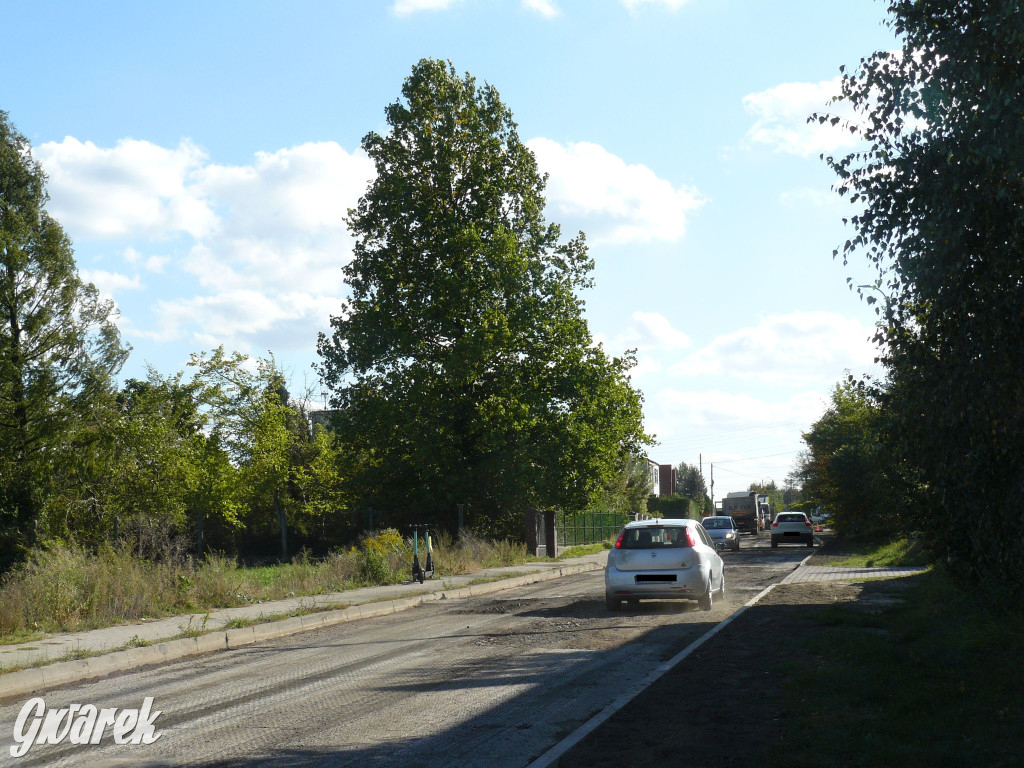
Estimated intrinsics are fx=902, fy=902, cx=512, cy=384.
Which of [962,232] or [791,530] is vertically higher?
[962,232]

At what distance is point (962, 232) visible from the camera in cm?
845

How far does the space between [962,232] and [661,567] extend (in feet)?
27.6

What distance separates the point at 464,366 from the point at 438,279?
11.9 ft

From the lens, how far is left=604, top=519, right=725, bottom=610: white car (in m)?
15.3

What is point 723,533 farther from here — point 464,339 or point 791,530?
point 464,339

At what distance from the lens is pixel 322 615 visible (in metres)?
15.3

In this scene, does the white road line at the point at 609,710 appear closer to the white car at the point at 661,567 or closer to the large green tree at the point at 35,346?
the white car at the point at 661,567

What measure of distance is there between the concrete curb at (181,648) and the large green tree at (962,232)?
9509 mm

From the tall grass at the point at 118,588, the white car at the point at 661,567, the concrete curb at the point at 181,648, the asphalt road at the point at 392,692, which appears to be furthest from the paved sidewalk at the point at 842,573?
the tall grass at the point at 118,588

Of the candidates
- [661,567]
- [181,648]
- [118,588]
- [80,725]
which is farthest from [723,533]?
[80,725]

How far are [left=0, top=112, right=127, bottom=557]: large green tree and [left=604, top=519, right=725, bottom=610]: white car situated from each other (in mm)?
22799

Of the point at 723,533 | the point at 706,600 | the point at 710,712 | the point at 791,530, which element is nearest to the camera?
the point at 710,712

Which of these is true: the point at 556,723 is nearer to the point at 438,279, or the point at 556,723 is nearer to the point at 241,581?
the point at 241,581

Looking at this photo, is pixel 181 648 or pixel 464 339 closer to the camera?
pixel 181 648
